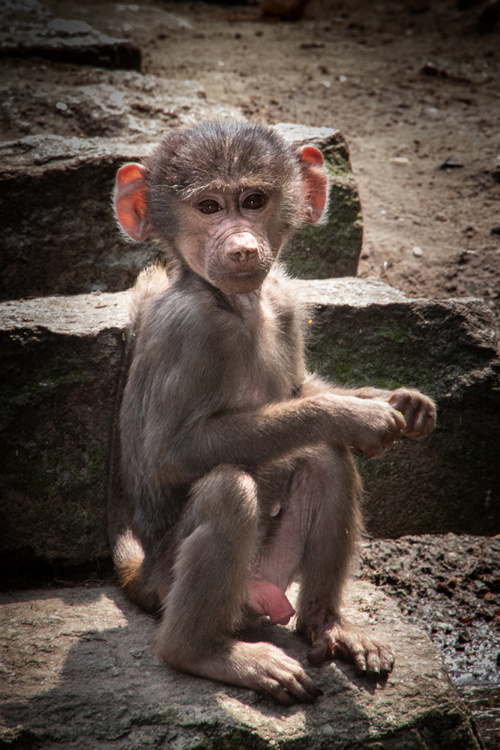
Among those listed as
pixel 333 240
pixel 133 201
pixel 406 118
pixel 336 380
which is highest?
pixel 406 118

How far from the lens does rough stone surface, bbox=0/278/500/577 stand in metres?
3.95

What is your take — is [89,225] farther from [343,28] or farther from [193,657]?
[343,28]

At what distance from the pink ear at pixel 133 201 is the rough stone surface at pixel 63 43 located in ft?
16.5

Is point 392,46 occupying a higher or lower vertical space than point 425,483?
higher

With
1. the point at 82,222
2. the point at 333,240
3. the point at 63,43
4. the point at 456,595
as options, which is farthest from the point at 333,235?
the point at 63,43

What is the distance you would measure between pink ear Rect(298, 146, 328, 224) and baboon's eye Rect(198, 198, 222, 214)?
65 centimetres

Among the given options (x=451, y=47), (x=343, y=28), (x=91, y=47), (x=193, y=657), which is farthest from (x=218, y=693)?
(x=343, y=28)

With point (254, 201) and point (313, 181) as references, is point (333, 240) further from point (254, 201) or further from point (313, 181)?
point (254, 201)

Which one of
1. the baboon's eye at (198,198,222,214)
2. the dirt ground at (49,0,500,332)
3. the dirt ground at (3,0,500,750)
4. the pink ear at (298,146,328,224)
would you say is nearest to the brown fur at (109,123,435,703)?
the baboon's eye at (198,198,222,214)

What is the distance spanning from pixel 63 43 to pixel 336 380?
543cm

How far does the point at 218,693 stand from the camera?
9.95ft

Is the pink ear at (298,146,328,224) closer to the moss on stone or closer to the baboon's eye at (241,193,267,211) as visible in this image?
the baboon's eye at (241,193,267,211)

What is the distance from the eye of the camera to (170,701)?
297 cm

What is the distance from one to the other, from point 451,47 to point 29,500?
9.48 metres
